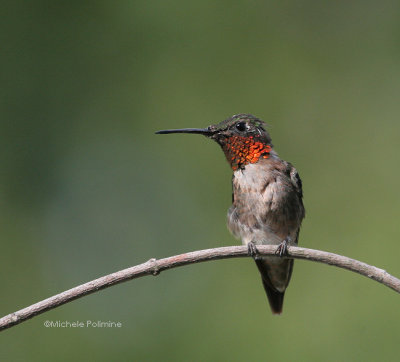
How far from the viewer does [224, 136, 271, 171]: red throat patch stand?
4.77 metres

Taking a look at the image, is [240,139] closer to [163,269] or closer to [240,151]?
[240,151]

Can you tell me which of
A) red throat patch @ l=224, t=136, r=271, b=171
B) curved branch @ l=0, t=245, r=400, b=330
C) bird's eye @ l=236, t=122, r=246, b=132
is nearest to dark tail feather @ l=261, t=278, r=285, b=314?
red throat patch @ l=224, t=136, r=271, b=171

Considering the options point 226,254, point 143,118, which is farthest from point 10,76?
point 226,254

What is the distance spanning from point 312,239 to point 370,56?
3854 mm

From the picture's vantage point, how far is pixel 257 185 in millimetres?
4684

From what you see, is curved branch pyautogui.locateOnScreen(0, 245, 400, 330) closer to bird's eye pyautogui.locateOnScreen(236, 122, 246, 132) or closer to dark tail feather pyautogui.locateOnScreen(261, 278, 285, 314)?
bird's eye pyautogui.locateOnScreen(236, 122, 246, 132)

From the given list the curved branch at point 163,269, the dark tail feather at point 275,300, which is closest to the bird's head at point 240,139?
the dark tail feather at point 275,300

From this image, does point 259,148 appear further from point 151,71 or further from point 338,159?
point 151,71

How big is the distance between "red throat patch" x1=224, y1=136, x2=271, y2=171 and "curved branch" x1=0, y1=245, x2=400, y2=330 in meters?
1.44

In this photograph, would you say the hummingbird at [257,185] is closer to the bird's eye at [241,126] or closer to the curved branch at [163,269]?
the bird's eye at [241,126]

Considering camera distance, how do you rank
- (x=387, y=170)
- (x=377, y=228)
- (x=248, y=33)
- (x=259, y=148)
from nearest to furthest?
(x=259, y=148) < (x=377, y=228) < (x=387, y=170) < (x=248, y=33)

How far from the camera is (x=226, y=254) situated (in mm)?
3365

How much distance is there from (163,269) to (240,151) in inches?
71.9

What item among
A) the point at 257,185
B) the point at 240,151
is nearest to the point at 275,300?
the point at 257,185
